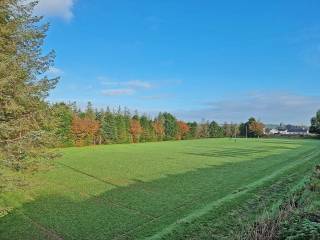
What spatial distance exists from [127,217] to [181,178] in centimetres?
1078

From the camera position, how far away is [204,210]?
44.3 ft

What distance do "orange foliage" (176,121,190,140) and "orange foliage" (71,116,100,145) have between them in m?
42.3

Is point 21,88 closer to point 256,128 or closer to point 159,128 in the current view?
point 159,128

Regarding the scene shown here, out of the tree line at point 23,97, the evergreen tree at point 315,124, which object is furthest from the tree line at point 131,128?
the tree line at point 23,97

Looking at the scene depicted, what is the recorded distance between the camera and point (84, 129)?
75.5 metres

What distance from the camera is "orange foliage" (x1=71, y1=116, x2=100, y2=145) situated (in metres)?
74.3

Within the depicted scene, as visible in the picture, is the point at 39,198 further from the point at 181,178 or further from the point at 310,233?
the point at 310,233

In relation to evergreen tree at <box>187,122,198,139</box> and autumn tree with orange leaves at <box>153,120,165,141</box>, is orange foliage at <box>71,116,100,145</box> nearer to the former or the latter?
autumn tree with orange leaves at <box>153,120,165,141</box>

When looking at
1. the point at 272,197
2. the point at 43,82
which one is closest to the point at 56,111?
the point at 43,82

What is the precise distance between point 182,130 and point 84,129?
50.1 meters

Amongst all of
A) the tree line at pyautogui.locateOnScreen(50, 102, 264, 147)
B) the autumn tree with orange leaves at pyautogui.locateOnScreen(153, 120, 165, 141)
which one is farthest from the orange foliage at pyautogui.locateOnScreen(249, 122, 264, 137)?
the autumn tree with orange leaves at pyautogui.locateOnScreen(153, 120, 165, 141)

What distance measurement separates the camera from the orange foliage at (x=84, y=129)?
2925 inches

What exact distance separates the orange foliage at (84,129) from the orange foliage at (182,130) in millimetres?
42260

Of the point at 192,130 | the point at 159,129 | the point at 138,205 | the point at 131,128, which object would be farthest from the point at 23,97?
the point at 192,130
